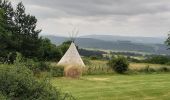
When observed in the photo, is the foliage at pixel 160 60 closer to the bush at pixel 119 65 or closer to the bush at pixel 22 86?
the bush at pixel 119 65

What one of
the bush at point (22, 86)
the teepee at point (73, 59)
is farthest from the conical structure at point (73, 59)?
the bush at point (22, 86)

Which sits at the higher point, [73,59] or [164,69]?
[73,59]

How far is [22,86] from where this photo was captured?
31.3 feet

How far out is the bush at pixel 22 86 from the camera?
942cm

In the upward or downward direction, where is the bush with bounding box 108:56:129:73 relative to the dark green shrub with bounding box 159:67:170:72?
upward

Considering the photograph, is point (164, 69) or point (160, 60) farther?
point (160, 60)

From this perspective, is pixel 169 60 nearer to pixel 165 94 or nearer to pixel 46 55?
pixel 46 55

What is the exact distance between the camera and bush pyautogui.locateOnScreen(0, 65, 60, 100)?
9.42 metres

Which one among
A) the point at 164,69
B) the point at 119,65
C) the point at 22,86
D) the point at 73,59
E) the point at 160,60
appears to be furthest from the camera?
the point at 160,60

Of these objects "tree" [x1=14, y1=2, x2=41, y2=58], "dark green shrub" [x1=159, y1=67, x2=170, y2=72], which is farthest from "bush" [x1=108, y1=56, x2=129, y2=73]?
"tree" [x1=14, y1=2, x2=41, y2=58]

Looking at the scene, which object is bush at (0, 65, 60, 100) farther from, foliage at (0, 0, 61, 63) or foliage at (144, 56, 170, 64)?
foliage at (144, 56, 170, 64)

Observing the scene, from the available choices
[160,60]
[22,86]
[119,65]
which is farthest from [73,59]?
[160,60]

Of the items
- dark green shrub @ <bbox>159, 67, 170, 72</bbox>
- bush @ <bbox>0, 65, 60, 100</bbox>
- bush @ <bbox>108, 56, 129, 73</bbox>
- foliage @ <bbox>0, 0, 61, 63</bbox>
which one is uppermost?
foliage @ <bbox>0, 0, 61, 63</bbox>

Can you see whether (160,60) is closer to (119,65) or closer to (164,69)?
(164,69)
